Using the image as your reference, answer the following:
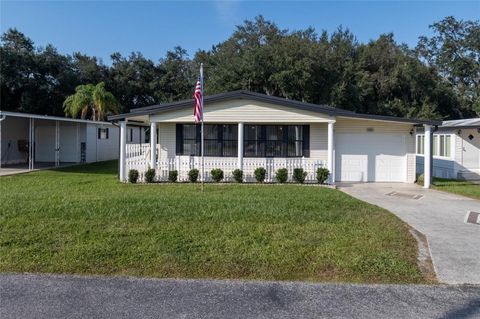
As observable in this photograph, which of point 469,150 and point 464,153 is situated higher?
point 469,150

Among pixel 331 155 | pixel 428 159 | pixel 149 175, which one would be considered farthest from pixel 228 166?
pixel 428 159

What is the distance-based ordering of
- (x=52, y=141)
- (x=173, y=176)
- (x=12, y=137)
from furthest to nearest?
(x=52, y=141) < (x=12, y=137) < (x=173, y=176)

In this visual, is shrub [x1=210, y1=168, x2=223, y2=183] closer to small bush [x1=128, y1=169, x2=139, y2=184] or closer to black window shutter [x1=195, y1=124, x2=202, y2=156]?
black window shutter [x1=195, y1=124, x2=202, y2=156]

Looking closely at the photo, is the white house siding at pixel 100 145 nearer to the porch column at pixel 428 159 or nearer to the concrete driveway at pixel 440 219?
the concrete driveway at pixel 440 219

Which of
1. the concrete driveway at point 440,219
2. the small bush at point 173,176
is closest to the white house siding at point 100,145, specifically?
the small bush at point 173,176

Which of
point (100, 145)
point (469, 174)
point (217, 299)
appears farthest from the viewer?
point (100, 145)

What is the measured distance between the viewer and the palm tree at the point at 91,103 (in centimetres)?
2981

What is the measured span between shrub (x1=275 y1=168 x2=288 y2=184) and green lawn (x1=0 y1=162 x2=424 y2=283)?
4589 millimetres

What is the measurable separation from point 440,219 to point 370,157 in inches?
285

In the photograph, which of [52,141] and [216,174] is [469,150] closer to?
[216,174]

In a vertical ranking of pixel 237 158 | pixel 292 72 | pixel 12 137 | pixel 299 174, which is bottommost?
pixel 299 174

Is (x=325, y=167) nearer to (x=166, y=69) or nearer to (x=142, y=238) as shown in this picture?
(x=142, y=238)

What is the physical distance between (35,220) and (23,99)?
98.2ft

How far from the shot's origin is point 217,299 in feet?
13.1
